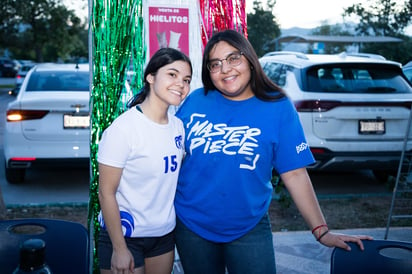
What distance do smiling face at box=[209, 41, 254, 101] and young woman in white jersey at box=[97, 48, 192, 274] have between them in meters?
0.15

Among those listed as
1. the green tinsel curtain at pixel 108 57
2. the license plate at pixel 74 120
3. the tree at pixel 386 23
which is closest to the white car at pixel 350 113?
the license plate at pixel 74 120

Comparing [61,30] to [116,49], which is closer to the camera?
[116,49]

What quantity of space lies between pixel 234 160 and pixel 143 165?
1.26 ft

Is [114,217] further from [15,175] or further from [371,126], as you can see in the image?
[15,175]

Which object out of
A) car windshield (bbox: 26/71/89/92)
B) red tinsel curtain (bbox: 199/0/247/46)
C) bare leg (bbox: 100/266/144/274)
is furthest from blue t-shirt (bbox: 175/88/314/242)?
car windshield (bbox: 26/71/89/92)

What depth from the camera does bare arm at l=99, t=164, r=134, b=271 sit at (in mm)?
2080

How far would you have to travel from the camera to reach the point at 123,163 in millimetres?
2070

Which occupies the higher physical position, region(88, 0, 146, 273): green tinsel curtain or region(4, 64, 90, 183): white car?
region(88, 0, 146, 273): green tinsel curtain

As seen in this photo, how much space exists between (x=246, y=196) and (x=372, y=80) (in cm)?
469

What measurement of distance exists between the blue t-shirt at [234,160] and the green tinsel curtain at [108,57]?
780 mm

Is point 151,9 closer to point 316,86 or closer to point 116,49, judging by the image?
point 116,49

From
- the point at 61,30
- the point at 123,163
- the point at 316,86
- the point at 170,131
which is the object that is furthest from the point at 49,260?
the point at 61,30

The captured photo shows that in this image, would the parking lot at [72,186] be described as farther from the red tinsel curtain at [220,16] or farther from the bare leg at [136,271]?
the bare leg at [136,271]

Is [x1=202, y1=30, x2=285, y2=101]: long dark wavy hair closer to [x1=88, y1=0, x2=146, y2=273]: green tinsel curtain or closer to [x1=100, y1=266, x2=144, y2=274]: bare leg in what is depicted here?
[x1=88, y1=0, x2=146, y2=273]: green tinsel curtain
